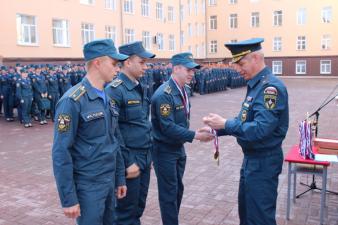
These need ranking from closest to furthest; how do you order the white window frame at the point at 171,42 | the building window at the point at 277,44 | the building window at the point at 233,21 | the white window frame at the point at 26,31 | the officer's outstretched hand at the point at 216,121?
the officer's outstretched hand at the point at 216,121
the white window frame at the point at 26,31
the white window frame at the point at 171,42
the building window at the point at 277,44
the building window at the point at 233,21

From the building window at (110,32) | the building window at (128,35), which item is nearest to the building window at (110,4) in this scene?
the building window at (110,32)

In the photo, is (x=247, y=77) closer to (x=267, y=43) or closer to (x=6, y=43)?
(x=6, y=43)

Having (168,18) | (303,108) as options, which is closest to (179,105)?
(303,108)

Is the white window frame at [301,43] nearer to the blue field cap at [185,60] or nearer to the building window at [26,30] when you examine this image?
the building window at [26,30]

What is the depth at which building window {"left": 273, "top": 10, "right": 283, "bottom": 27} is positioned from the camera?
41.6 m

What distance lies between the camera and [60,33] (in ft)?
76.1

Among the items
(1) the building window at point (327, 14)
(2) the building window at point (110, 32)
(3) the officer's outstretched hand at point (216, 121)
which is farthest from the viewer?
(1) the building window at point (327, 14)

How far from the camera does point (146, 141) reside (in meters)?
3.79

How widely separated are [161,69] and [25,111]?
9.61 metres

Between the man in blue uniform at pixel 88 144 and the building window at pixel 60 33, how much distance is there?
21169 mm

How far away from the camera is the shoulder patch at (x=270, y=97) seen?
3.06 meters

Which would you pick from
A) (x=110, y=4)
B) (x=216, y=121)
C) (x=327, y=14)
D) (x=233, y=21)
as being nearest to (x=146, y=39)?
(x=110, y=4)

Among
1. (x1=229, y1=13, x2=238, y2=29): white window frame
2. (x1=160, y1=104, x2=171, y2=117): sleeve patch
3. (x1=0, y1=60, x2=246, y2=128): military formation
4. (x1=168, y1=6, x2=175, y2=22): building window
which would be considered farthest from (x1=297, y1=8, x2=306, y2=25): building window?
(x1=160, y1=104, x2=171, y2=117): sleeve patch

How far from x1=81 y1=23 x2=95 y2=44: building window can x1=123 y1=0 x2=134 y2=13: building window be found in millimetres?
4523
